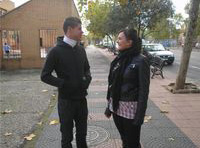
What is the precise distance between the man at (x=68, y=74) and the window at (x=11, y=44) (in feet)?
48.7

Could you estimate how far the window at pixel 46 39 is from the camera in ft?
57.2

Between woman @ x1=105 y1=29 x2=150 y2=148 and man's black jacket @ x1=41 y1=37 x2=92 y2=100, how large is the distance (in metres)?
0.46

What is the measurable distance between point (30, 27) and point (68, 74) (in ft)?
48.6

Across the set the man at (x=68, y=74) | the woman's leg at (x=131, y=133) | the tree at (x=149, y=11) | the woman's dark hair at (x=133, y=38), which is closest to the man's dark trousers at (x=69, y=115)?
the man at (x=68, y=74)

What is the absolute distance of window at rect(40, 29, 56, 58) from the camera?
1742 centimetres

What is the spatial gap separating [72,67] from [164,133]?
2570 mm

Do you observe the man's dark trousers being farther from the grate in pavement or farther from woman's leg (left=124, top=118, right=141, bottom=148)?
the grate in pavement

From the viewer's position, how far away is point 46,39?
17734 mm

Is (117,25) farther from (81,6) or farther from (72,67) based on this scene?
(72,67)

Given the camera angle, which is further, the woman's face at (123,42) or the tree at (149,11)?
the tree at (149,11)

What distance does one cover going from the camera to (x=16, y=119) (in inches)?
245

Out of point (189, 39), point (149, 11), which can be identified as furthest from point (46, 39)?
point (189, 39)

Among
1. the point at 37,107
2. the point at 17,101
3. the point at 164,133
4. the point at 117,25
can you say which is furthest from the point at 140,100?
the point at 117,25

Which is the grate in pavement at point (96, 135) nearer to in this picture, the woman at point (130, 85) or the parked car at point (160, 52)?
the woman at point (130, 85)
